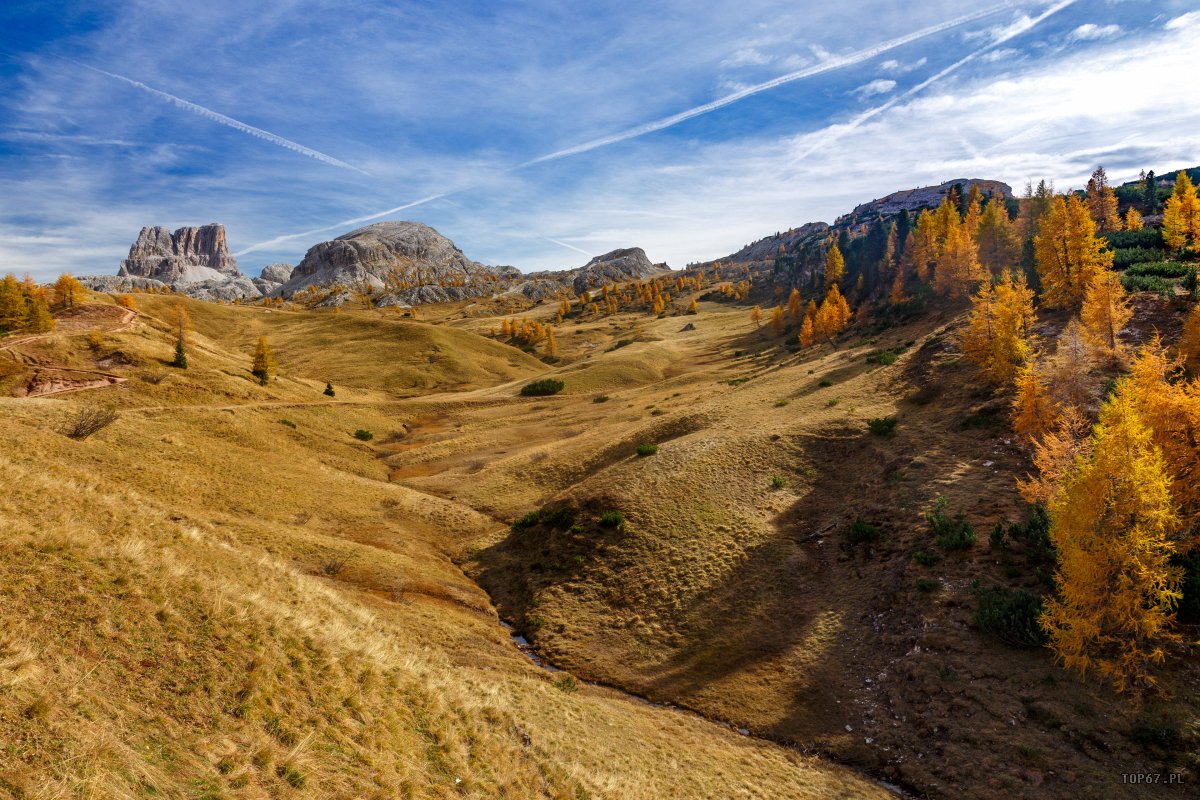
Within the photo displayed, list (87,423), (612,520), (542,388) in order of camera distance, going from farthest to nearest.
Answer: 1. (542,388)
2. (612,520)
3. (87,423)

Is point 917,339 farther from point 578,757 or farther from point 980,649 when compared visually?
point 578,757

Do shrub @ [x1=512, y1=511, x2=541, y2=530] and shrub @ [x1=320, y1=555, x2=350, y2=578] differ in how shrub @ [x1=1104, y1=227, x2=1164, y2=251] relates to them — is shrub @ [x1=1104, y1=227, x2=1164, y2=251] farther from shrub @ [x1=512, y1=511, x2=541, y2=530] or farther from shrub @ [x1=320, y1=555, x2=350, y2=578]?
shrub @ [x1=320, y1=555, x2=350, y2=578]

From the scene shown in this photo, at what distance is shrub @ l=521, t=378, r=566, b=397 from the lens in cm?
9450

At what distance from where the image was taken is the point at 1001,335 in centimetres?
4538

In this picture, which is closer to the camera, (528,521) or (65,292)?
(528,521)

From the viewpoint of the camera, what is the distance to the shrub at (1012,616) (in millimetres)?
22797

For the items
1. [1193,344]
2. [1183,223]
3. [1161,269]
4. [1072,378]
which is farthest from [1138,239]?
[1072,378]

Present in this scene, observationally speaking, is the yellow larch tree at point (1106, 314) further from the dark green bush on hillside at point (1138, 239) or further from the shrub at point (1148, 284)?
the dark green bush on hillside at point (1138, 239)

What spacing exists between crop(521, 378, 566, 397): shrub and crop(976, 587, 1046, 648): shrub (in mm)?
75793

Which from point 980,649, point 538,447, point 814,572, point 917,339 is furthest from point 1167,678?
point 917,339

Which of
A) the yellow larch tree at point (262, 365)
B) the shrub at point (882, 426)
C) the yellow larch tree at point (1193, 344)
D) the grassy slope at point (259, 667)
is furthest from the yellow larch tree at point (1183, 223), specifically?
the yellow larch tree at point (262, 365)

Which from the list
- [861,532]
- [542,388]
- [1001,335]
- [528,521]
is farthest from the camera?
[542,388]

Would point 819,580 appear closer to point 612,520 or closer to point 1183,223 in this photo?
point 612,520

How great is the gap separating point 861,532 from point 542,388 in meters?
68.6
